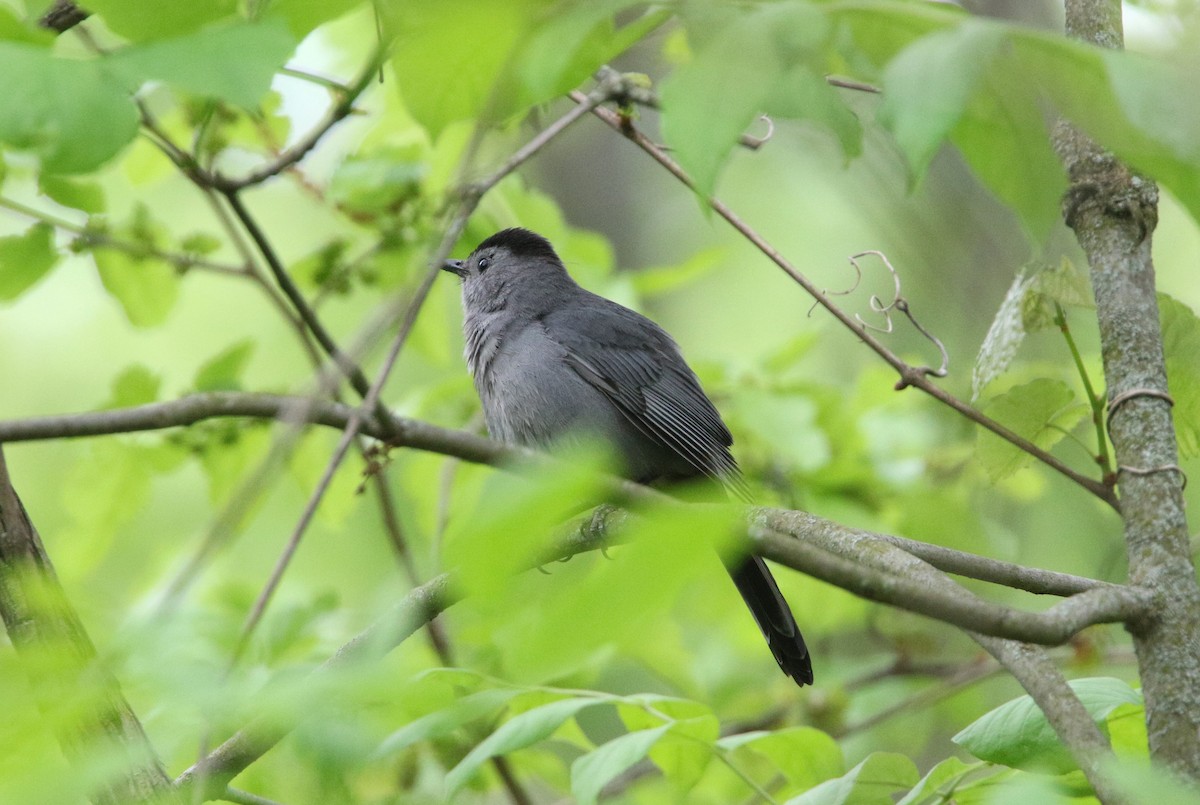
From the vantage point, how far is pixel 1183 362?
2189 millimetres

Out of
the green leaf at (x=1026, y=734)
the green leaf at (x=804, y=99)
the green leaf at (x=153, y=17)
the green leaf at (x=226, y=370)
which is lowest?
the green leaf at (x=1026, y=734)

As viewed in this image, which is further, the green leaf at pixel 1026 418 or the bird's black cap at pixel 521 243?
the bird's black cap at pixel 521 243

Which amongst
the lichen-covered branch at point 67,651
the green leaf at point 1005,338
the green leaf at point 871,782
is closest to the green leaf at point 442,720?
the lichen-covered branch at point 67,651

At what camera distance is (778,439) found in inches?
148

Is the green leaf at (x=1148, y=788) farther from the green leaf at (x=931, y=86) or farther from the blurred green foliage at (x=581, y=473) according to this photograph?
the green leaf at (x=931, y=86)

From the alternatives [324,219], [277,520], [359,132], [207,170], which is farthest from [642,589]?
[324,219]

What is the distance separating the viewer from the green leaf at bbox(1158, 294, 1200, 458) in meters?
2.17

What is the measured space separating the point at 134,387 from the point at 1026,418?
2281 millimetres

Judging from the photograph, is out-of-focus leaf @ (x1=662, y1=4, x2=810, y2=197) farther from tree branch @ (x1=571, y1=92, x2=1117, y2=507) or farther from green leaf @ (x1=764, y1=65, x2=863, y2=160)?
tree branch @ (x1=571, y1=92, x2=1117, y2=507)

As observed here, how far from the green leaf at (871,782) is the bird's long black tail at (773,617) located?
1.35 metres

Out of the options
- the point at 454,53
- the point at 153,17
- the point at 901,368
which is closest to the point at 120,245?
the point at 153,17

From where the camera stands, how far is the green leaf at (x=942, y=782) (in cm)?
189

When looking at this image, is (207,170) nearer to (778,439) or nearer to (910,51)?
(778,439)

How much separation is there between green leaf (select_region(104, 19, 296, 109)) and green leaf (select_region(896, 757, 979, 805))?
1.49m
